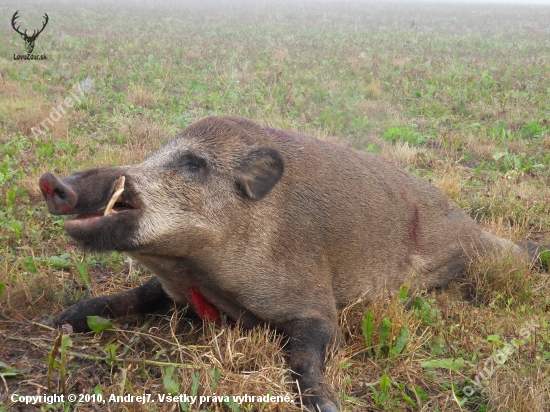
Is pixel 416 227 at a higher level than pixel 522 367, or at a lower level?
higher

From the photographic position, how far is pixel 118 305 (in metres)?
3.86

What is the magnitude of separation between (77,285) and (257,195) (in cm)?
174

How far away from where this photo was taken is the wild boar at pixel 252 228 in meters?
3.03

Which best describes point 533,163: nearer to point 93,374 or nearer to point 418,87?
point 418,87

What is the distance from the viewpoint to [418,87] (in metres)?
11.1

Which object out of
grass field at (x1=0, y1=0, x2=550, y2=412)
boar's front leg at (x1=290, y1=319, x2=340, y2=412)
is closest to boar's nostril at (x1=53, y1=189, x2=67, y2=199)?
grass field at (x1=0, y1=0, x2=550, y2=412)

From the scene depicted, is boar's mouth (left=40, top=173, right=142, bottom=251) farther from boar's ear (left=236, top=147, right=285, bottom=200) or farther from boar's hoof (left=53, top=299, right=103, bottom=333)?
boar's hoof (left=53, top=299, right=103, bottom=333)

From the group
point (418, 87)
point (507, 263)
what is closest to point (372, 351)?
point (507, 263)

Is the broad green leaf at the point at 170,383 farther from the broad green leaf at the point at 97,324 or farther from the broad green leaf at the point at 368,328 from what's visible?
the broad green leaf at the point at 368,328

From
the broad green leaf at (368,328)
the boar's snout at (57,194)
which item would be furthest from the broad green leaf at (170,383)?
the broad green leaf at (368,328)

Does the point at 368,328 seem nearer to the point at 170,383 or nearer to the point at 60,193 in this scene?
the point at 170,383

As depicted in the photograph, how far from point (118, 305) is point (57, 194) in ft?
4.44

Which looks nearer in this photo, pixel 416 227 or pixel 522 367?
pixel 522 367

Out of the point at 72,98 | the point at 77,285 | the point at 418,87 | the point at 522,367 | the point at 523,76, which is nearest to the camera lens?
the point at 522,367
